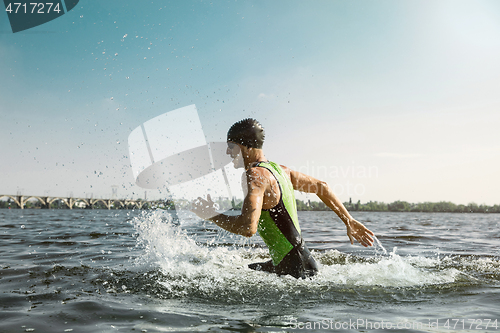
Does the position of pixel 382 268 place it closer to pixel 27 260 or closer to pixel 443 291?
pixel 443 291

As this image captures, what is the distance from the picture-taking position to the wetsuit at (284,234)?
406cm

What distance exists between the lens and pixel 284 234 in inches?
166

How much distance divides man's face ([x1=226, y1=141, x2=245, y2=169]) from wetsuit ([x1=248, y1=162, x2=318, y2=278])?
0.39m

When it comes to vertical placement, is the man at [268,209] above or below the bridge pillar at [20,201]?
above

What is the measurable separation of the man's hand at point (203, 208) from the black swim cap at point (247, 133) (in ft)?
3.15

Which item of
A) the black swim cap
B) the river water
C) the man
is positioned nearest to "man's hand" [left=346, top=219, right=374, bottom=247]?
the man

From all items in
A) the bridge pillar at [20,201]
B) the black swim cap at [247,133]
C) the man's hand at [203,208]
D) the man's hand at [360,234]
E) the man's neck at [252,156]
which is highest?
the black swim cap at [247,133]

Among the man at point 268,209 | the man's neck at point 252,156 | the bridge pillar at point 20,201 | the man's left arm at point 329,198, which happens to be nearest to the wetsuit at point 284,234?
the man at point 268,209

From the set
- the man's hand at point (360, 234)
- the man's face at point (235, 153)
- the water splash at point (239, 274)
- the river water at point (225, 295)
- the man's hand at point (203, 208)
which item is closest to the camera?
the river water at point (225, 295)

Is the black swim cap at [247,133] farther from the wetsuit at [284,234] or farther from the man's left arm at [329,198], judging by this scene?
the man's left arm at [329,198]

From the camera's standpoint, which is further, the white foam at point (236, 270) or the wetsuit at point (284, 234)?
the white foam at point (236, 270)

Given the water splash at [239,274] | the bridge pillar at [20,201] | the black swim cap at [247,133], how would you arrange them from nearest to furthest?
the black swim cap at [247,133]
the water splash at [239,274]
the bridge pillar at [20,201]

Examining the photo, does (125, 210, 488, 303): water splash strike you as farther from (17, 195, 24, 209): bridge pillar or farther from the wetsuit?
(17, 195, 24, 209): bridge pillar

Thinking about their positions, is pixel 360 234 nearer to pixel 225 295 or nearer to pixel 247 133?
pixel 225 295
